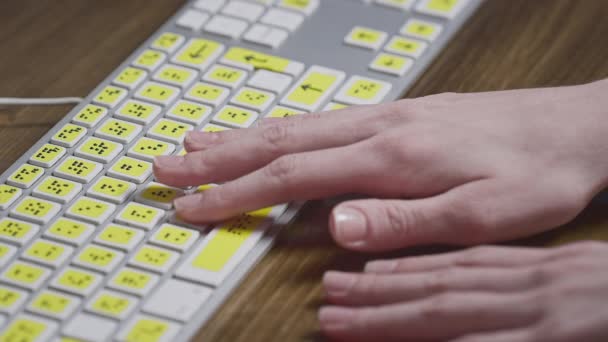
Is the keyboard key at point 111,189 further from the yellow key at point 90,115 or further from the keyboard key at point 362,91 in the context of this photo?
the keyboard key at point 362,91

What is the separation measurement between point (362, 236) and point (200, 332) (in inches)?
6.0

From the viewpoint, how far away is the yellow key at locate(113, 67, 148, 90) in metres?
0.94

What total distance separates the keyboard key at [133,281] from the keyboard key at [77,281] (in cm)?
1

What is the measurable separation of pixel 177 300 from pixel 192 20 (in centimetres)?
47

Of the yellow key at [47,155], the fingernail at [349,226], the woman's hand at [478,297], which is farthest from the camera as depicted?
the yellow key at [47,155]

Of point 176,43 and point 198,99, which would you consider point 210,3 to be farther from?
point 198,99

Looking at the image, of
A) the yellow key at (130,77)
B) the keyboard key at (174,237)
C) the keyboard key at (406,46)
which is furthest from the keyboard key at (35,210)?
the keyboard key at (406,46)

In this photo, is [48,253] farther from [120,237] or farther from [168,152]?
[168,152]

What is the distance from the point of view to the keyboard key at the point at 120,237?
72cm

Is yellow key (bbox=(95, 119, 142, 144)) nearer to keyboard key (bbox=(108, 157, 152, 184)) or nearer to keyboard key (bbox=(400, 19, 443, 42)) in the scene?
keyboard key (bbox=(108, 157, 152, 184))

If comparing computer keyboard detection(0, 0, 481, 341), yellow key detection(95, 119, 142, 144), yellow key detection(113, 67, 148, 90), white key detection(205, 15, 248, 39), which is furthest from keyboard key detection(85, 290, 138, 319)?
white key detection(205, 15, 248, 39)

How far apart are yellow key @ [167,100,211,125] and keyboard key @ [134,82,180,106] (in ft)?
0.04

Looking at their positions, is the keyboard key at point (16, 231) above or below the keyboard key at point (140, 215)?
above

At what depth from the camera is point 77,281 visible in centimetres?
69
